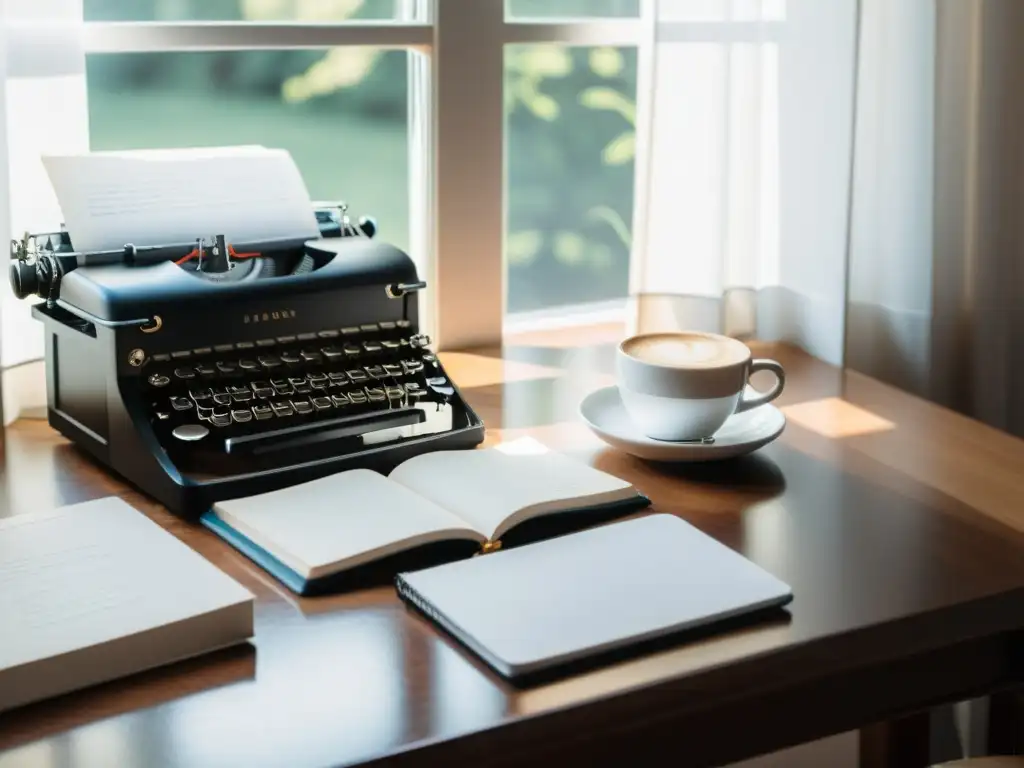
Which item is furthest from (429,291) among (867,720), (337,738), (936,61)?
(337,738)

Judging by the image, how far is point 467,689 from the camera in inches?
37.0

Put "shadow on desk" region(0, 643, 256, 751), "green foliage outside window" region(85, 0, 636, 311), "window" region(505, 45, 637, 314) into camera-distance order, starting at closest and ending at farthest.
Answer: "shadow on desk" region(0, 643, 256, 751), "green foliage outside window" region(85, 0, 636, 311), "window" region(505, 45, 637, 314)

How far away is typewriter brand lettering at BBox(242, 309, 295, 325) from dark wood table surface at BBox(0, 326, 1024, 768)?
193 millimetres

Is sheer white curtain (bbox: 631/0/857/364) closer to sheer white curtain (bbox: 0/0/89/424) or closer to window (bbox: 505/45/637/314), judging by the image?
window (bbox: 505/45/637/314)

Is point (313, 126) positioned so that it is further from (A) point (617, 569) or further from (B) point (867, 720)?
(B) point (867, 720)

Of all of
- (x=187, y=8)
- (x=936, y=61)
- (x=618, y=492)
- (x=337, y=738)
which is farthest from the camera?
(x=936, y=61)

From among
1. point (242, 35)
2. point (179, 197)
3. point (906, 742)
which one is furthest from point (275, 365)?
point (906, 742)

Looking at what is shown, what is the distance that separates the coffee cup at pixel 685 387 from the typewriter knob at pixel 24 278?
56 centimetres

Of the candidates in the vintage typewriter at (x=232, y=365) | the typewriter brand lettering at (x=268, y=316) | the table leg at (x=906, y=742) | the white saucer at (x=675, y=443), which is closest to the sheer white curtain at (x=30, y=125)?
the vintage typewriter at (x=232, y=365)

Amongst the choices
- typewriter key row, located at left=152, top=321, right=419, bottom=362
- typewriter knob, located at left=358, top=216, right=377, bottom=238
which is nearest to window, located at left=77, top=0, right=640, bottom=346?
typewriter knob, located at left=358, top=216, right=377, bottom=238

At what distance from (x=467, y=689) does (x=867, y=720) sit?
1.24 feet

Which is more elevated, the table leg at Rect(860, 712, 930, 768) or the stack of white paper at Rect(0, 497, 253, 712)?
the stack of white paper at Rect(0, 497, 253, 712)

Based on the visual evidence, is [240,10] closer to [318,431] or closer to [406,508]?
[318,431]

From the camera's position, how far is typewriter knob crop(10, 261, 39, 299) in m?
1.37
